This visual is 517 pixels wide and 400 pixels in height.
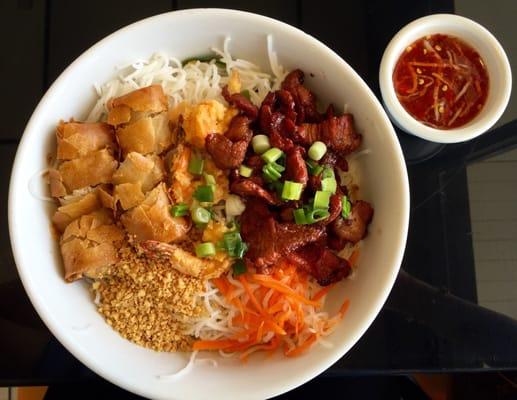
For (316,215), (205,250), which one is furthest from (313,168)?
(205,250)

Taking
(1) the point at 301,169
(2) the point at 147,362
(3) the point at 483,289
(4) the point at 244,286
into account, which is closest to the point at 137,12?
(1) the point at 301,169

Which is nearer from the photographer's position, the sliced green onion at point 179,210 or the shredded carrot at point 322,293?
the sliced green onion at point 179,210

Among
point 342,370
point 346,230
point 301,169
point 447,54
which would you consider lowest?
point 342,370

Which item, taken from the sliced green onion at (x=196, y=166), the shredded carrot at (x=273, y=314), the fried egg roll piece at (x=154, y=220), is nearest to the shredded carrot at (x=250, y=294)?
the shredded carrot at (x=273, y=314)

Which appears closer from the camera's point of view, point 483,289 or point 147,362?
point 147,362

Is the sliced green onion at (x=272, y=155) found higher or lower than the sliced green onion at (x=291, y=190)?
higher

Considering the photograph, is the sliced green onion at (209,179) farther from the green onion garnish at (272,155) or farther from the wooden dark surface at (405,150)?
the wooden dark surface at (405,150)

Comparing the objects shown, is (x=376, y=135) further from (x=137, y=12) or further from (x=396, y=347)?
(x=137, y=12)
